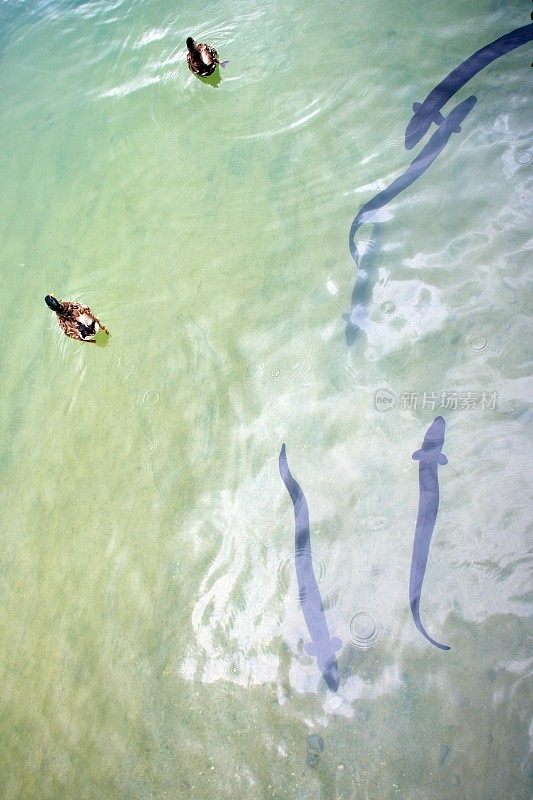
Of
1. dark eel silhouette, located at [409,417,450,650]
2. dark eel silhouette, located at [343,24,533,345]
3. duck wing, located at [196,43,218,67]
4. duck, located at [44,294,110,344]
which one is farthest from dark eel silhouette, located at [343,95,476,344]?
duck, located at [44,294,110,344]

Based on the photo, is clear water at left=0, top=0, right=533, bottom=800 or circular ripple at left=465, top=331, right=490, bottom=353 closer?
clear water at left=0, top=0, right=533, bottom=800

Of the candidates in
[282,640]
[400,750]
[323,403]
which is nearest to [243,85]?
[323,403]

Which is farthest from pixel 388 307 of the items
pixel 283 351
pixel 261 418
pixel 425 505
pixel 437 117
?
pixel 437 117

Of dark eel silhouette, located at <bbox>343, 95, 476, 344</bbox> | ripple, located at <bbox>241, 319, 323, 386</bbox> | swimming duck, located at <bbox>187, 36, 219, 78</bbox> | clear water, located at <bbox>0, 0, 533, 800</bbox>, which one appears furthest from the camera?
swimming duck, located at <bbox>187, 36, 219, 78</bbox>

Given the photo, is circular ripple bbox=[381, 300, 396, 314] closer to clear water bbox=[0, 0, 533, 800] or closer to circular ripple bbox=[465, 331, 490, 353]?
clear water bbox=[0, 0, 533, 800]

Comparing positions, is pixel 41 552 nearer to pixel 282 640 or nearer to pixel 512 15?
pixel 282 640

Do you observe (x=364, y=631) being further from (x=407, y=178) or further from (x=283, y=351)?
(x=407, y=178)
